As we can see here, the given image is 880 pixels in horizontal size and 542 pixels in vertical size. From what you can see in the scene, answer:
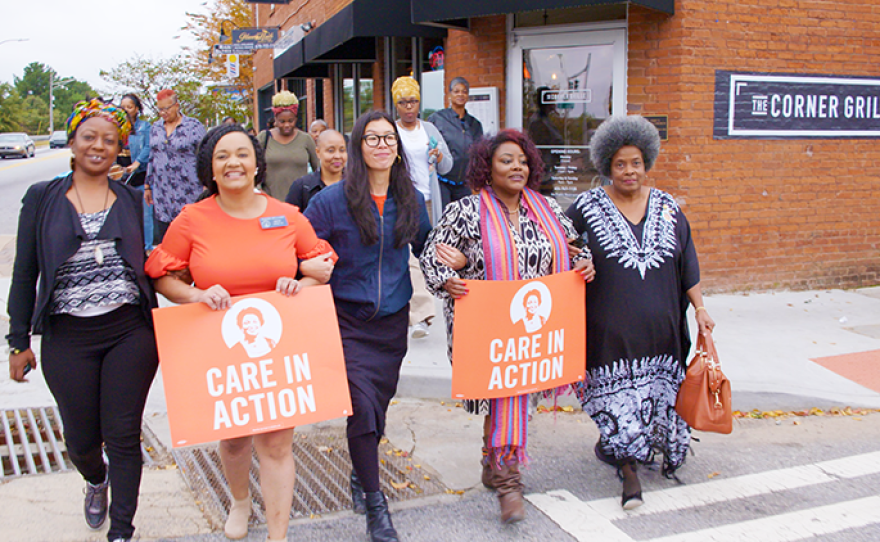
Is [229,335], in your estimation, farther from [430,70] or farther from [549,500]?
[430,70]

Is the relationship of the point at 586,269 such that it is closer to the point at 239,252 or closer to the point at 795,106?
the point at 239,252

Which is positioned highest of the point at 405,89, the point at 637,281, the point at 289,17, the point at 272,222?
the point at 289,17

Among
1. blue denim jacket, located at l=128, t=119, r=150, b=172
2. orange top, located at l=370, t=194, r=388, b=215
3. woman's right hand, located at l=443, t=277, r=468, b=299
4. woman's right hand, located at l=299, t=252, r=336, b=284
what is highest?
blue denim jacket, located at l=128, t=119, r=150, b=172

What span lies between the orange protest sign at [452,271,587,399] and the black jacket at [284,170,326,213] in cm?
164

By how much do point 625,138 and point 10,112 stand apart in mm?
87472

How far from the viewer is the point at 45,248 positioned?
3174mm

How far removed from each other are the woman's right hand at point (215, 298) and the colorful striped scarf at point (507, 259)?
1.23m

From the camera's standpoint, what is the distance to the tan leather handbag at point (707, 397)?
3807 mm

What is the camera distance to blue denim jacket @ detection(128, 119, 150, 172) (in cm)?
838

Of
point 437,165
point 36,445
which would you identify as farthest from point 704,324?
point 36,445

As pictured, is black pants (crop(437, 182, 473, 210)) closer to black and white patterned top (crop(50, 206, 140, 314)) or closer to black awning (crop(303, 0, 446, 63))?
black awning (crop(303, 0, 446, 63))

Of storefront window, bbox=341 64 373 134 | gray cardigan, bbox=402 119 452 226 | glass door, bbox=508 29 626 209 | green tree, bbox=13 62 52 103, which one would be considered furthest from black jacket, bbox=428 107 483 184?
green tree, bbox=13 62 52 103

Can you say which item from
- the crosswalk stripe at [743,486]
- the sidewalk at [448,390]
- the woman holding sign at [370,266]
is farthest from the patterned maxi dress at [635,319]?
the woman holding sign at [370,266]

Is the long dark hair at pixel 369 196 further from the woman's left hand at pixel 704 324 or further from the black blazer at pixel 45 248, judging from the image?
the woman's left hand at pixel 704 324
